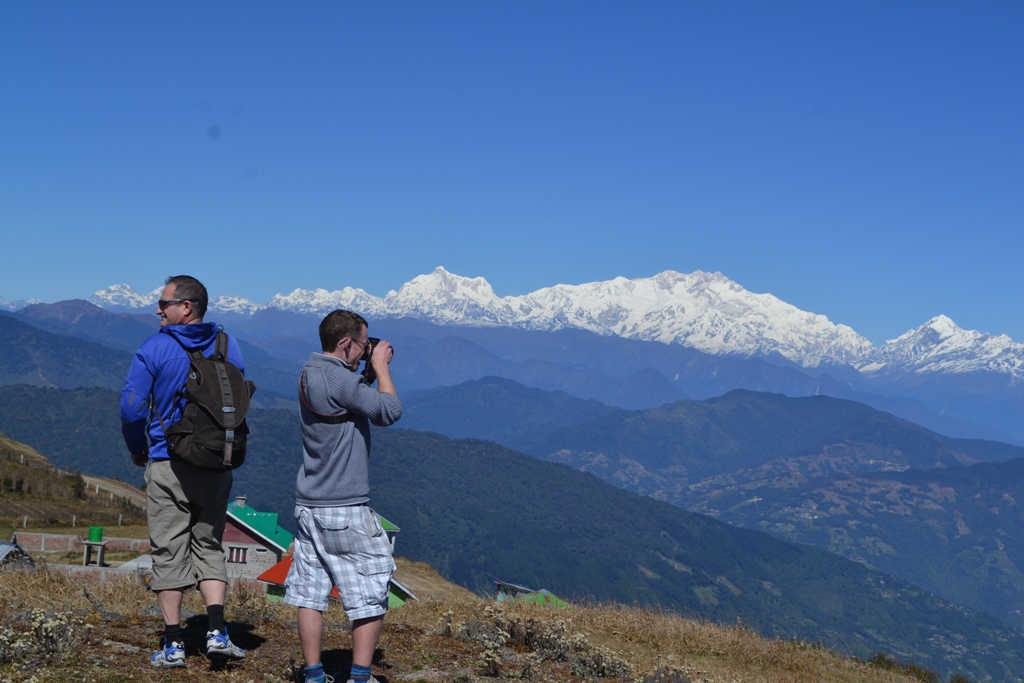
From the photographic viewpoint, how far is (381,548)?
6297 mm

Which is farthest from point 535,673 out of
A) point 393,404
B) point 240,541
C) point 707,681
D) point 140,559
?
point 240,541

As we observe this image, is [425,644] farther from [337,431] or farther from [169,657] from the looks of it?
[337,431]

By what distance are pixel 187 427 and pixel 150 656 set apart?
5.88 ft

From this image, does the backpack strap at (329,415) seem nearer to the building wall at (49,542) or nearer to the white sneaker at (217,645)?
the white sneaker at (217,645)

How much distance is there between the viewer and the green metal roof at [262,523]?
158 ft

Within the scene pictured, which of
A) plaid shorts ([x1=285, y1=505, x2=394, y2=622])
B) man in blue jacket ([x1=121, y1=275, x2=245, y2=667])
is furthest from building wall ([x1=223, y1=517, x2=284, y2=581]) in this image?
plaid shorts ([x1=285, y1=505, x2=394, y2=622])

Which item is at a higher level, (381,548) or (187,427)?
(187,427)

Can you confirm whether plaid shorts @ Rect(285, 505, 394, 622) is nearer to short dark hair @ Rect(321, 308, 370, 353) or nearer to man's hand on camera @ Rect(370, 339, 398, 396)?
man's hand on camera @ Rect(370, 339, 398, 396)

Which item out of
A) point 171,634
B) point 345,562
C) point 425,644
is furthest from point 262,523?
point 345,562

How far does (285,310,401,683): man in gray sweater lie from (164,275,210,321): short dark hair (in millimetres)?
1191

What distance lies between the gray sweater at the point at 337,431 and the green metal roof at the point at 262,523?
43.7 m

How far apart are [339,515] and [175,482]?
1.33 meters

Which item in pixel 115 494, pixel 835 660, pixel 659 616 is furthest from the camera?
pixel 115 494

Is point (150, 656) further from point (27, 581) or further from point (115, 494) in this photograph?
point (115, 494)
